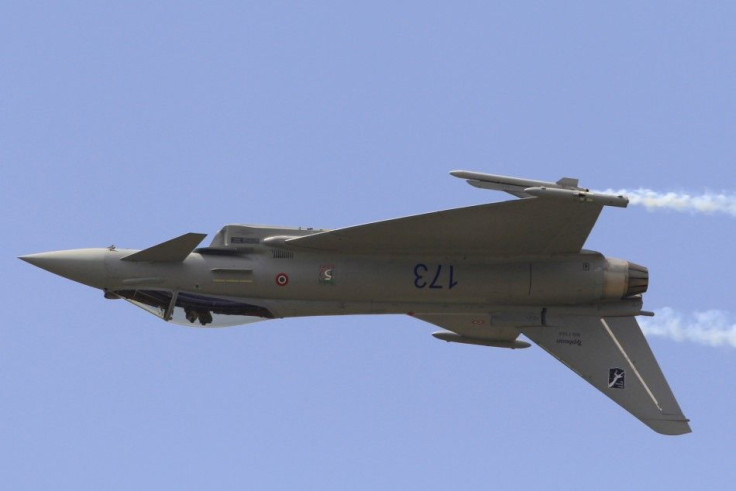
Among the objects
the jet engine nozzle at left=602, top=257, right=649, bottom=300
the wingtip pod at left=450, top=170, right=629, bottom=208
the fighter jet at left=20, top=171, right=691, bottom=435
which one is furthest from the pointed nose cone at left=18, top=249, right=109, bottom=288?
the jet engine nozzle at left=602, top=257, right=649, bottom=300

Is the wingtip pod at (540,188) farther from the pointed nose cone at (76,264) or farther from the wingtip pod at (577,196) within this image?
the pointed nose cone at (76,264)

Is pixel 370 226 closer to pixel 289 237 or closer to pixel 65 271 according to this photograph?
pixel 289 237

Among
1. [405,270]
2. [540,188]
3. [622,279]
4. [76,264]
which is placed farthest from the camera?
[622,279]

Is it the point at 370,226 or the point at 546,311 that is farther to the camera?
the point at 546,311

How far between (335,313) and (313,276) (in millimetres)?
968

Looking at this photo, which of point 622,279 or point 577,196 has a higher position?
point 577,196

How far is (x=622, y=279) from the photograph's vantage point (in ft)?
90.4

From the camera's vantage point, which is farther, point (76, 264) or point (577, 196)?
point (76, 264)

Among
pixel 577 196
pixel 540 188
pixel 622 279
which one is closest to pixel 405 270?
pixel 540 188

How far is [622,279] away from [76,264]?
1044cm

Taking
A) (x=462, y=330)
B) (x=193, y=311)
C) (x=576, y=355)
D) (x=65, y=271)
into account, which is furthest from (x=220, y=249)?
(x=576, y=355)

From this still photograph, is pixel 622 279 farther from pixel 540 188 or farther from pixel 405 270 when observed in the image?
pixel 405 270

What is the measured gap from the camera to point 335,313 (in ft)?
89.7

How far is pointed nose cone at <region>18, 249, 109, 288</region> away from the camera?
2650 cm
